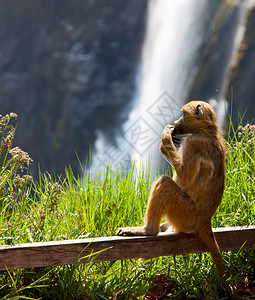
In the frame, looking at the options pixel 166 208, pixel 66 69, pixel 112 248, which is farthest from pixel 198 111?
pixel 66 69

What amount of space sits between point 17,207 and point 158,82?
24.3 feet

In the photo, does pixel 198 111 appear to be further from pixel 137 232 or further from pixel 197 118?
pixel 137 232

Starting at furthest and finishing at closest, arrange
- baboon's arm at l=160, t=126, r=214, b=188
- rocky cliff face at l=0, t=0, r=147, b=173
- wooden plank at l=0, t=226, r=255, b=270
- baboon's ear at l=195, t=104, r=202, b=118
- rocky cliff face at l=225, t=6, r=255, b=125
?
1. rocky cliff face at l=0, t=0, r=147, b=173
2. rocky cliff face at l=225, t=6, r=255, b=125
3. baboon's ear at l=195, t=104, r=202, b=118
4. baboon's arm at l=160, t=126, r=214, b=188
5. wooden plank at l=0, t=226, r=255, b=270

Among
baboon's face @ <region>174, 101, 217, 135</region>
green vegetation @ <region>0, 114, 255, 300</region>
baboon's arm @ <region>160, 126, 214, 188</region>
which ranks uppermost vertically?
baboon's face @ <region>174, 101, 217, 135</region>

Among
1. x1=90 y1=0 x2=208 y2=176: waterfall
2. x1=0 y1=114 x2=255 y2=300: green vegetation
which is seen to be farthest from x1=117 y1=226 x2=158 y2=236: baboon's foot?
x1=90 y1=0 x2=208 y2=176: waterfall

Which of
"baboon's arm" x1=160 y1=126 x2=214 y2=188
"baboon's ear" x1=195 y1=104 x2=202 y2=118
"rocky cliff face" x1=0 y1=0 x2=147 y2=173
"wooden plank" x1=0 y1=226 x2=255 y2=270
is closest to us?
"wooden plank" x1=0 y1=226 x2=255 y2=270

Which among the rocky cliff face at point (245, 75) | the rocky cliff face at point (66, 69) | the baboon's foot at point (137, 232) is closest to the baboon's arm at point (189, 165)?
the baboon's foot at point (137, 232)

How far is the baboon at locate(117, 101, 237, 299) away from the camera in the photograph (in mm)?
2893

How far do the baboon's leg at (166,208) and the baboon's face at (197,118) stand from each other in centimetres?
44

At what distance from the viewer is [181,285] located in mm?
3033

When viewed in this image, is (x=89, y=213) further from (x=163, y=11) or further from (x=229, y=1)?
(x=163, y=11)

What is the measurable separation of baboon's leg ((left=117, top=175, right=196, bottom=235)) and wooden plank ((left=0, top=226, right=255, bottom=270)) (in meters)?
0.09

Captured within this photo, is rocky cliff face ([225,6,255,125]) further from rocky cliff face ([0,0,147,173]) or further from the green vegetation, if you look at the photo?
the green vegetation

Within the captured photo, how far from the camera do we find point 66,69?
449 inches
